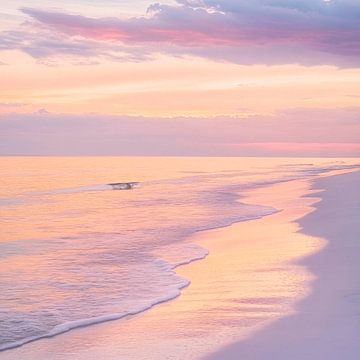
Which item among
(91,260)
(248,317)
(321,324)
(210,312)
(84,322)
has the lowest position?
(91,260)

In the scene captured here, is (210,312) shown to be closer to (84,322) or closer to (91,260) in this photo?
(84,322)

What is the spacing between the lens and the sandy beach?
25.4 ft

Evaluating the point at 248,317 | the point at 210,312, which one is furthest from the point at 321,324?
the point at 210,312

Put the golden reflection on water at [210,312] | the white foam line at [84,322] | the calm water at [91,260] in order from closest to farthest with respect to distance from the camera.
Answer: the golden reflection on water at [210,312] < the white foam line at [84,322] < the calm water at [91,260]

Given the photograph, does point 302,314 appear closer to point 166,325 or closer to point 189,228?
point 166,325

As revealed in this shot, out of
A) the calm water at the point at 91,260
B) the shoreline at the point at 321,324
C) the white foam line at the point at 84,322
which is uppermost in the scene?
the shoreline at the point at 321,324

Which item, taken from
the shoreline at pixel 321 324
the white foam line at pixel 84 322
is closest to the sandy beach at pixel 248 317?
the shoreline at pixel 321 324

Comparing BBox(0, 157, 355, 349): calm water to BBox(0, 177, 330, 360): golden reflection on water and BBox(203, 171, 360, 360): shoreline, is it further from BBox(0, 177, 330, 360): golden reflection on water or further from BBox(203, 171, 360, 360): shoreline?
BBox(203, 171, 360, 360): shoreline

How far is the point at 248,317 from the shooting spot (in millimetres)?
9062

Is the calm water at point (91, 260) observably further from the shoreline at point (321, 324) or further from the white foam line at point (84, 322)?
the shoreline at point (321, 324)

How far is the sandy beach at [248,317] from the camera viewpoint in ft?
25.4

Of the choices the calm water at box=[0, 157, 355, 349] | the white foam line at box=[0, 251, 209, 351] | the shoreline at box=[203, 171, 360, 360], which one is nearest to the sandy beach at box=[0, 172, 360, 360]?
the shoreline at box=[203, 171, 360, 360]

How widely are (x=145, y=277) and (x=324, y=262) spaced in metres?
3.42

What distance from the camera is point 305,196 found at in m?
33.3
